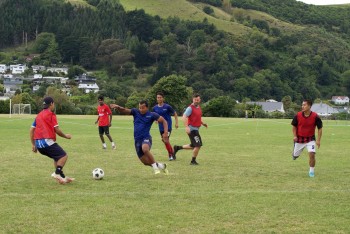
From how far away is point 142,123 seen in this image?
13812 mm

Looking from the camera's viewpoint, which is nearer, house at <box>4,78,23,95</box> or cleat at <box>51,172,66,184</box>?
cleat at <box>51,172,66,184</box>

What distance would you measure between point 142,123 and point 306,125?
13.1 ft

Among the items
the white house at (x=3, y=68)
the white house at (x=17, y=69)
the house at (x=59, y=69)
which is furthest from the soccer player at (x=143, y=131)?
the white house at (x=3, y=68)

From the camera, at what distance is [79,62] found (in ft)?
573

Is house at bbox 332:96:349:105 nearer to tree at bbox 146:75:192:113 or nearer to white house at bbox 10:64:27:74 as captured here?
tree at bbox 146:75:192:113

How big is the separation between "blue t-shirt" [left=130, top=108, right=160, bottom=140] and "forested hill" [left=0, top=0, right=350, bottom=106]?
116979mm

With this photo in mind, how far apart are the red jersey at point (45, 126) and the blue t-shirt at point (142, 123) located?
2116mm

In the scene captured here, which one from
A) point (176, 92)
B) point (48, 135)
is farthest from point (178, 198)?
point (176, 92)

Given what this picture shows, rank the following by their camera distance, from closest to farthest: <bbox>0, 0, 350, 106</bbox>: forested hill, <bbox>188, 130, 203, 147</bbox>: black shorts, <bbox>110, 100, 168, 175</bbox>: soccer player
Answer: <bbox>110, 100, 168, 175</bbox>: soccer player, <bbox>188, 130, 203, 147</bbox>: black shorts, <bbox>0, 0, 350, 106</bbox>: forested hill

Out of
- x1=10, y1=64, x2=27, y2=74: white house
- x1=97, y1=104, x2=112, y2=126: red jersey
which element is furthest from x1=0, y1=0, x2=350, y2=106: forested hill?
x1=97, y1=104, x2=112, y2=126: red jersey

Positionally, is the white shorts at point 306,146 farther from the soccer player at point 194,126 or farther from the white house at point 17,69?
the white house at point 17,69

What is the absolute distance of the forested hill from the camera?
152750 mm

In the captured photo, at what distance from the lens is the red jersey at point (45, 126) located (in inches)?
486

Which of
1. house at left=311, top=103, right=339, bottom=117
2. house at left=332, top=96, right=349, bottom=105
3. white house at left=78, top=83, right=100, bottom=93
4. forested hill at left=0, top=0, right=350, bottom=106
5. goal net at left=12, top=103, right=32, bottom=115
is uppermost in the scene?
forested hill at left=0, top=0, right=350, bottom=106
